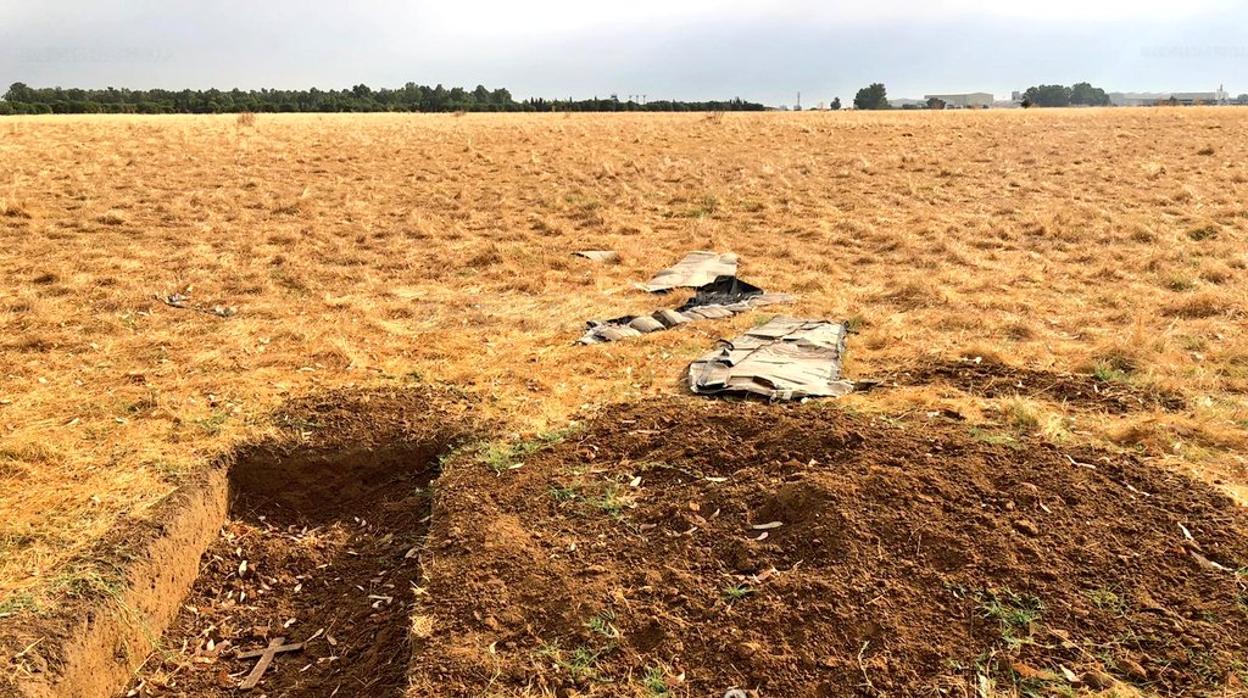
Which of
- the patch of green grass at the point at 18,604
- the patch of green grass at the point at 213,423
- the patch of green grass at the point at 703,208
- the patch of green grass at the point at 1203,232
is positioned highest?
the patch of green grass at the point at 703,208

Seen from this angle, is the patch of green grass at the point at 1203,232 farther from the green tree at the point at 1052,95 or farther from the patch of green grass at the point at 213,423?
the green tree at the point at 1052,95

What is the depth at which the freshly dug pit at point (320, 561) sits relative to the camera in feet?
Answer: 9.73

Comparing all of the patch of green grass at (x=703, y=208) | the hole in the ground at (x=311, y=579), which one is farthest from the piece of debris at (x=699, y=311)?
the patch of green grass at (x=703, y=208)

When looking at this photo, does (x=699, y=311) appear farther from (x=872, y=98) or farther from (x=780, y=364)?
(x=872, y=98)

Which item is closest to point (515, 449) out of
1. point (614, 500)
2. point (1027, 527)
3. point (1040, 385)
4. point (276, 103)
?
point (614, 500)

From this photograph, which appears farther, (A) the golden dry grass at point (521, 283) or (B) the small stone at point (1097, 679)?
(A) the golden dry grass at point (521, 283)

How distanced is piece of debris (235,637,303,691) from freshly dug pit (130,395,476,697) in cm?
2

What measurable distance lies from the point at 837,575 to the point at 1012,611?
59 centimetres

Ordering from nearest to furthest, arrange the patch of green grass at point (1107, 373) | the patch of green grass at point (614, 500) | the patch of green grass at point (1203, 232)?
the patch of green grass at point (614, 500)
the patch of green grass at point (1107, 373)
the patch of green grass at point (1203, 232)

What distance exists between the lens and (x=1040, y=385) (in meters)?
4.72

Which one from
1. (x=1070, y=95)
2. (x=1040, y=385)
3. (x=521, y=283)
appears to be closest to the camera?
(x=1040, y=385)

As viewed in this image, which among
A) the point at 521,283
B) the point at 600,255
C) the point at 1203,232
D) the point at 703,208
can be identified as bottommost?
the point at 521,283

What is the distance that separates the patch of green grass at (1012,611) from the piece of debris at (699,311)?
358cm

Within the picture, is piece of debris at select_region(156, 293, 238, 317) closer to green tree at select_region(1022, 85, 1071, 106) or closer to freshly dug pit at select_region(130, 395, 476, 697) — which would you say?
freshly dug pit at select_region(130, 395, 476, 697)
